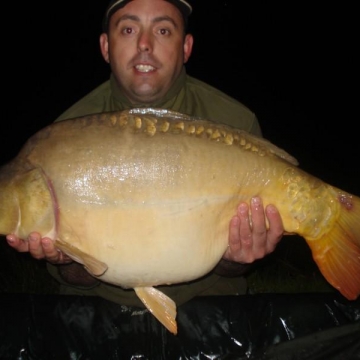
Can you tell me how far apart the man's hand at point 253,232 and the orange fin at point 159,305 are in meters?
0.30

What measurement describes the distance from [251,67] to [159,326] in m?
17.4

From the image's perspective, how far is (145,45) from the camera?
1.83 metres

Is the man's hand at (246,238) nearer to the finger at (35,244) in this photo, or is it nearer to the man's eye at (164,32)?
the finger at (35,244)

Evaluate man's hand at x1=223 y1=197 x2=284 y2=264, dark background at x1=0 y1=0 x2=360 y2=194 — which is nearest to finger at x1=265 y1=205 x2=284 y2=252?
man's hand at x1=223 y1=197 x2=284 y2=264

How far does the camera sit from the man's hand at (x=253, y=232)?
148 centimetres

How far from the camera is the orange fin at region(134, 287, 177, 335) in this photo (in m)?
1.52

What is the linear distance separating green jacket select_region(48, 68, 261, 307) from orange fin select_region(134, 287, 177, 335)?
0.41m

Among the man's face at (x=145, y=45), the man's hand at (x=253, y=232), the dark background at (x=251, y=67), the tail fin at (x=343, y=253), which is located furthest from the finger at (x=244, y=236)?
the dark background at (x=251, y=67)

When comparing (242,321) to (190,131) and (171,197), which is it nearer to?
(171,197)

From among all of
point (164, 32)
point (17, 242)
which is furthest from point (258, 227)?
point (164, 32)

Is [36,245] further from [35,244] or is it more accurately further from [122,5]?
[122,5]

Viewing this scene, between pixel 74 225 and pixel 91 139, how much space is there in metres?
0.28

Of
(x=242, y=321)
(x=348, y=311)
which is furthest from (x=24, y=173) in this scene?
(x=348, y=311)

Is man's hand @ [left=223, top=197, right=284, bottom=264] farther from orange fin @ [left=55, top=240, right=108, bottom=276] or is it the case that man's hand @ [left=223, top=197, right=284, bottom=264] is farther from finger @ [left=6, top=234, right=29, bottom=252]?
finger @ [left=6, top=234, right=29, bottom=252]
